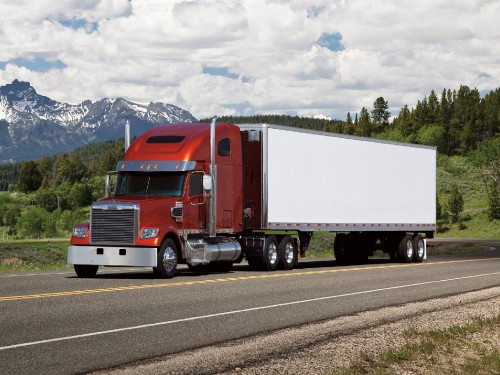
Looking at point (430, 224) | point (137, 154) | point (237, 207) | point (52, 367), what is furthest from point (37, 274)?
point (430, 224)

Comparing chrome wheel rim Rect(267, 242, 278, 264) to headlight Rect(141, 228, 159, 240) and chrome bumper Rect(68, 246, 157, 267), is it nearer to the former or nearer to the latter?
headlight Rect(141, 228, 159, 240)

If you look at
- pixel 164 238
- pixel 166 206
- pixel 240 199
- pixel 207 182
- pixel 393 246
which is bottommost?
pixel 393 246

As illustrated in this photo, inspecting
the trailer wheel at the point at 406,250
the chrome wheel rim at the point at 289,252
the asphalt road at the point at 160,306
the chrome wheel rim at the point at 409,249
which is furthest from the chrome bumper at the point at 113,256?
the chrome wheel rim at the point at 409,249

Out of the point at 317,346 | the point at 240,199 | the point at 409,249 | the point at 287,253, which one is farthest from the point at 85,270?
the point at 409,249

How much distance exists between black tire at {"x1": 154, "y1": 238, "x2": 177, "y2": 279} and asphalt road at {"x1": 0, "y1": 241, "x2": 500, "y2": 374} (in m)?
0.39

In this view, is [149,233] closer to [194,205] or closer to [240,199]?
[194,205]

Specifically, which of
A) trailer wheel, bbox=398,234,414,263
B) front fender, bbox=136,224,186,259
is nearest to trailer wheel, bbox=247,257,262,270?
front fender, bbox=136,224,186,259

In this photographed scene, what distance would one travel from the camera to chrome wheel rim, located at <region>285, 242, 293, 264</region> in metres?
25.5

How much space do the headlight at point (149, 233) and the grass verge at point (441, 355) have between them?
30.1ft

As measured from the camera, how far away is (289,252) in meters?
25.6

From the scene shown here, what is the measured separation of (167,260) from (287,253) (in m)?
5.57

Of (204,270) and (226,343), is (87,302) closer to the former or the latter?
(226,343)

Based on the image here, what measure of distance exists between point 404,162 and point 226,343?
21.9 metres

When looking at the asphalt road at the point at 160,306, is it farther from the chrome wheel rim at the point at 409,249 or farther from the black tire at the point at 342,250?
the chrome wheel rim at the point at 409,249
